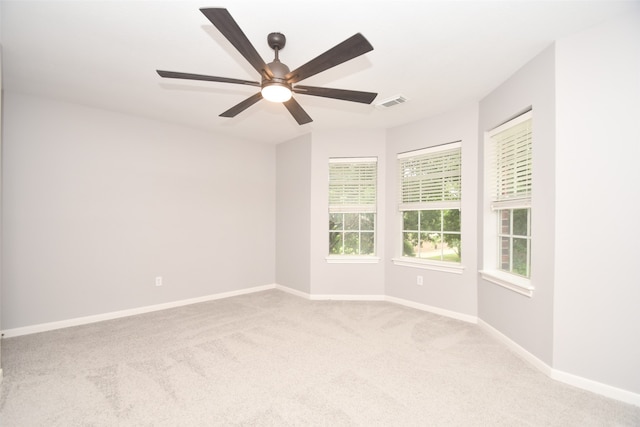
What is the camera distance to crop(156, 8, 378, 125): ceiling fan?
1.50 m

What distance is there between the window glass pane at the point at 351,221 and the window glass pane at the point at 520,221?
85.1 inches

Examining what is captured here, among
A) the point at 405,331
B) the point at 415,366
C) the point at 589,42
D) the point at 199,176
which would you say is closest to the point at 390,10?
the point at 589,42

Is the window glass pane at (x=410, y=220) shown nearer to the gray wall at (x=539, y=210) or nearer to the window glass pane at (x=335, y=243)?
the window glass pane at (x=335, y=243)

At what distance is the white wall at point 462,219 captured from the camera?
3.56 m

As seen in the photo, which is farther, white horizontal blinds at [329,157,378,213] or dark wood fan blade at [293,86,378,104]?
white horizontal blinds at [329,157,378,213]

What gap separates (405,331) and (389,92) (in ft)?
8.63

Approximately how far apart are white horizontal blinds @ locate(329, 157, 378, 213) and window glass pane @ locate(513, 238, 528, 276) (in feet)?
6.48

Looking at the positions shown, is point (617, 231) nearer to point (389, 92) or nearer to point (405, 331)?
point (405, 331)

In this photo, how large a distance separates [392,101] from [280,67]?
182cm

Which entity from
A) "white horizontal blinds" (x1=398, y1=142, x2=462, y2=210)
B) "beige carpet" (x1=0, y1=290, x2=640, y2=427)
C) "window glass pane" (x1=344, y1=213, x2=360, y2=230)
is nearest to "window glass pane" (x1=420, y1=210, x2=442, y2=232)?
"white horizontal blinds" (x1=398, y1=142, x2=462, y2=210)

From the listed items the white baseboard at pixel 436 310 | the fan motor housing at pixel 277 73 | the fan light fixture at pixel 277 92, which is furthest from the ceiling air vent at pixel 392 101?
the white baseboard at pixel 436 310

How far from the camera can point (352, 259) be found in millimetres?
4555

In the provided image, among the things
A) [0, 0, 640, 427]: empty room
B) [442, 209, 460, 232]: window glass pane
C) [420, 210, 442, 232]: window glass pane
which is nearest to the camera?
[0, 0, 640, 427]: empty room

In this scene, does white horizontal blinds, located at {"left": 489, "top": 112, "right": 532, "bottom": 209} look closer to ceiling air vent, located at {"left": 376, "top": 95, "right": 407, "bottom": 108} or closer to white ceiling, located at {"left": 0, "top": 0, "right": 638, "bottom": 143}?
white ceiling, located at {"left": 0, "top": 0, "right": 638, "bottom": 143}
